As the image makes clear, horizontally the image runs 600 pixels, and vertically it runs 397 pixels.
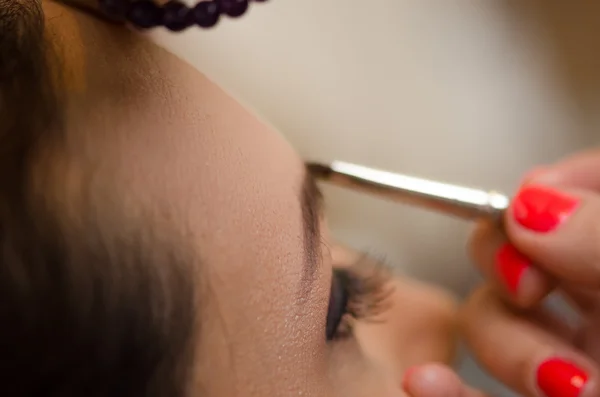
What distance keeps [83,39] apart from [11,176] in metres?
0.09

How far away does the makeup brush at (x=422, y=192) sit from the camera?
1.55 ft

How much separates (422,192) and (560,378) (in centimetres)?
Answer: 16

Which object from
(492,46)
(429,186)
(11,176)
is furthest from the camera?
(492,46)

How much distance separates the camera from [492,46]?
68 cm

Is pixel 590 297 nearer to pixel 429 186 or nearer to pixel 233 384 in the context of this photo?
pixel 429 186

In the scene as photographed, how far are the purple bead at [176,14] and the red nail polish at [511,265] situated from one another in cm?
28

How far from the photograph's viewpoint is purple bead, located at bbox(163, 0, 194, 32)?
311 mm

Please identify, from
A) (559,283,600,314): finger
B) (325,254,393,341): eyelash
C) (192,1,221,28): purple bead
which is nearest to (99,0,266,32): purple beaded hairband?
(192,1,221,28): purple bead

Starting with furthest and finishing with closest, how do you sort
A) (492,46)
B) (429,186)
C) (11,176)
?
1. (492,46)
2. (429,186)
3. (11,176)

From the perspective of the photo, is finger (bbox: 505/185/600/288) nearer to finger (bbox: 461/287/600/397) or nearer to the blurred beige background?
finger (bbox: 461/287/600/397)

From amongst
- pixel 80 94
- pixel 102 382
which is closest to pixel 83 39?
pixel 80 94

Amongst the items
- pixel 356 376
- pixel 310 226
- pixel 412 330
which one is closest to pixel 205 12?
pixel 310 226

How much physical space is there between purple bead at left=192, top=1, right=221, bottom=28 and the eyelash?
0.17m

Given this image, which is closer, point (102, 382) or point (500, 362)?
point (102, 382)
